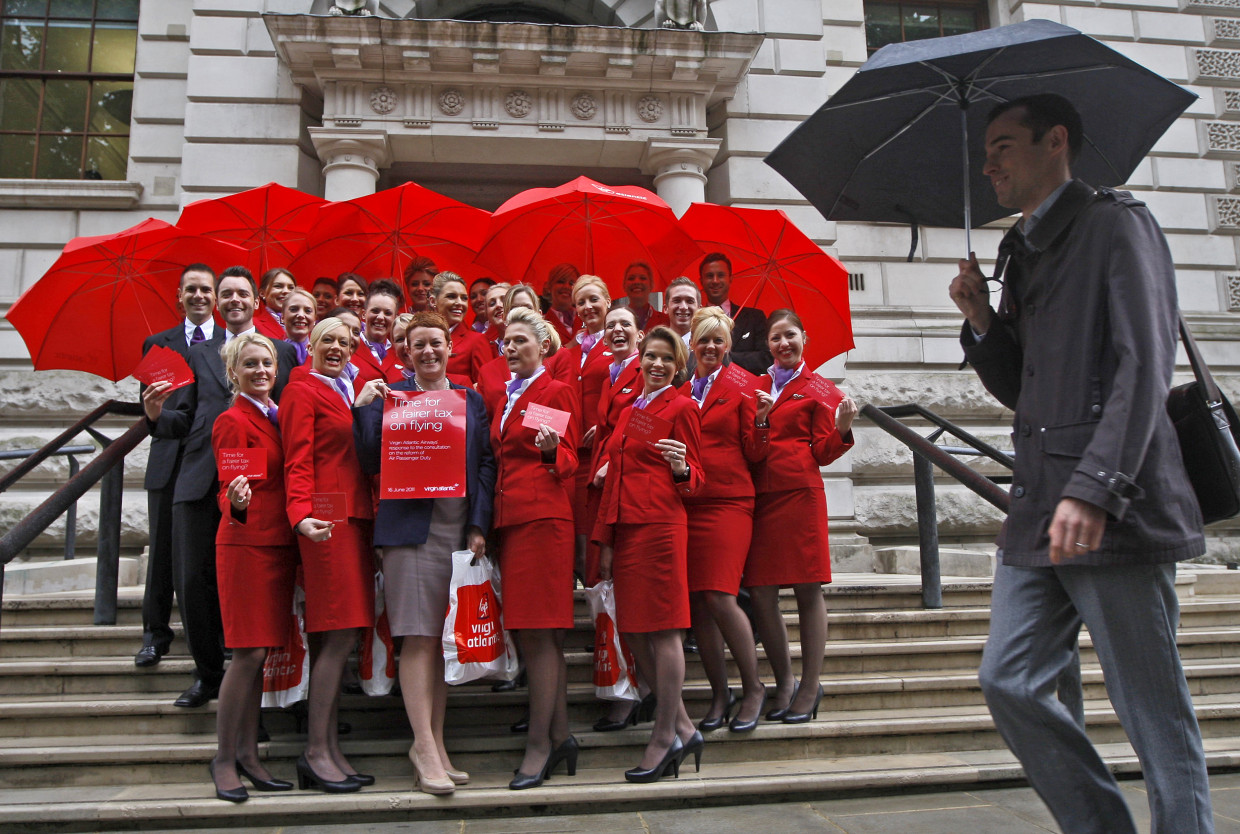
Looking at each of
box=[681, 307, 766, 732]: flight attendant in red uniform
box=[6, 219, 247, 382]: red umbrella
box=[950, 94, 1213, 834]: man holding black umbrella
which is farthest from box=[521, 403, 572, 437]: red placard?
box=[6, 219, 247, 382]: red umbrella

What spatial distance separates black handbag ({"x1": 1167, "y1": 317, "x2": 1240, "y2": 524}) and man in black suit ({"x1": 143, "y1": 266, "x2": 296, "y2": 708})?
405cm

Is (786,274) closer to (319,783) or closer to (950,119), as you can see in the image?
(950,119)

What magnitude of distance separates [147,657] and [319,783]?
5.00 ft

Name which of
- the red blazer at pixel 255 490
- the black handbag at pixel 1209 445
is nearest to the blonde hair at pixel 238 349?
the red blazer at pixel 255 490

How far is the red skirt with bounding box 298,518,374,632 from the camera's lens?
13.3ft

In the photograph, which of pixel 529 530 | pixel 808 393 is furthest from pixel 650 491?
pixel 808 393

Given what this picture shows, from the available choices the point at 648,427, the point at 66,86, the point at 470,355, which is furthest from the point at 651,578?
the point at 66,86

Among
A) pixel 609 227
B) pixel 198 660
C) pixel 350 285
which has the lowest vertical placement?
pixel 198 660

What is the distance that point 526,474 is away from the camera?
4262 mm

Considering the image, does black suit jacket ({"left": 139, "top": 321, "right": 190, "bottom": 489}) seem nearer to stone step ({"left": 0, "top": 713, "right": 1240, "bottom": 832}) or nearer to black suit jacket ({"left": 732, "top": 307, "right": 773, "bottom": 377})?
stone step ({"left": 0, "top": 713, "right": 1240, "bottom": 832})

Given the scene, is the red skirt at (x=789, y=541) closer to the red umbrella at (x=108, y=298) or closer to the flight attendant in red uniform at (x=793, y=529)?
the flight attendant in red uniform at (x=793, y=529)

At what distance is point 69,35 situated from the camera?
34.4 feet

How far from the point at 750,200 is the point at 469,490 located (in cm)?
673

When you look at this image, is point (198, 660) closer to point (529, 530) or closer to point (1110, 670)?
point (529, 530)
